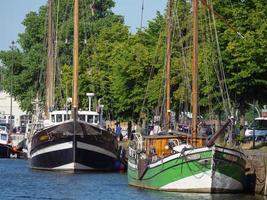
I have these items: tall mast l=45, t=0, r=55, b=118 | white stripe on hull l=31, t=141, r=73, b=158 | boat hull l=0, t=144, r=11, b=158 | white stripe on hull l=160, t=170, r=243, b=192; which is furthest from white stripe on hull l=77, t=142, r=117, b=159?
boat hull l=0, t=144, r=11, b=158

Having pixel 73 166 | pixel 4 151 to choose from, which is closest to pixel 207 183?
pixel 73 166

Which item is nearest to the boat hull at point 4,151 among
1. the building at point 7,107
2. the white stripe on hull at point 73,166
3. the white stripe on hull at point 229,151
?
the white stripe on hull at point 73,166

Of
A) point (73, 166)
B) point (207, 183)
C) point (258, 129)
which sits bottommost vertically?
point (207, 183)

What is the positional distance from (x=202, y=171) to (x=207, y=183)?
0.64 metres

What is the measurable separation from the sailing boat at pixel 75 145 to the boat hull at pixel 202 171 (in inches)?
550

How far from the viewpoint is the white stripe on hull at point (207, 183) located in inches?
1635

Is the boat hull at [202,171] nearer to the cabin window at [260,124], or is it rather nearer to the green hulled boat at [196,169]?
the green hulled boat at [196,169]

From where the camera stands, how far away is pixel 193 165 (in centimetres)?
4125

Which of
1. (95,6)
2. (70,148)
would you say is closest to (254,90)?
(70,148)

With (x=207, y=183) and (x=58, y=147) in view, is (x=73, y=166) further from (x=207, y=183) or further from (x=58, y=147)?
(x=207, y=183)

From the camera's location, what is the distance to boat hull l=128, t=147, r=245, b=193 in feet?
135

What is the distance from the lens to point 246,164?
44.7 m

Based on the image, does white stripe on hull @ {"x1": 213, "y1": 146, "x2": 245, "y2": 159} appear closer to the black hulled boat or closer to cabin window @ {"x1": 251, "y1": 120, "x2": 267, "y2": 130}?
the black hulled boat

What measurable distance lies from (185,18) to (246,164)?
2965cm
